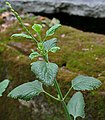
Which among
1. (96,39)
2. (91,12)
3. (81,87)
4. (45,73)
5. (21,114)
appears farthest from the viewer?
(91,12)

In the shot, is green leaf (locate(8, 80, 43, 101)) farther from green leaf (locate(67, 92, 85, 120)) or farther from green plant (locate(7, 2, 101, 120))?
green leaf (locate(67, 92, 85, 120))

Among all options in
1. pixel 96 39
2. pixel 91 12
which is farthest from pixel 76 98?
pixel 91 12

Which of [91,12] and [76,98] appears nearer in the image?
[76,98]

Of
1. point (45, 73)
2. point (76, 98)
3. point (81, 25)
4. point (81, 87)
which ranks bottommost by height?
point (81, 25)

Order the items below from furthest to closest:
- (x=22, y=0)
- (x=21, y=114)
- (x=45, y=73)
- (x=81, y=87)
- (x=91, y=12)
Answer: (x=22, y=0), (x=91, y=12), (x=21, y=114), (x=81, y=87), (x=45, y=73)

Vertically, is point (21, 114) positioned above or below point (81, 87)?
below

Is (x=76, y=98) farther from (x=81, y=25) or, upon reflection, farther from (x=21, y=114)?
(x=81, y=25)

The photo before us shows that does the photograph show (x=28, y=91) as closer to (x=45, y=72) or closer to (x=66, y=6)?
(x=45, y=72)
